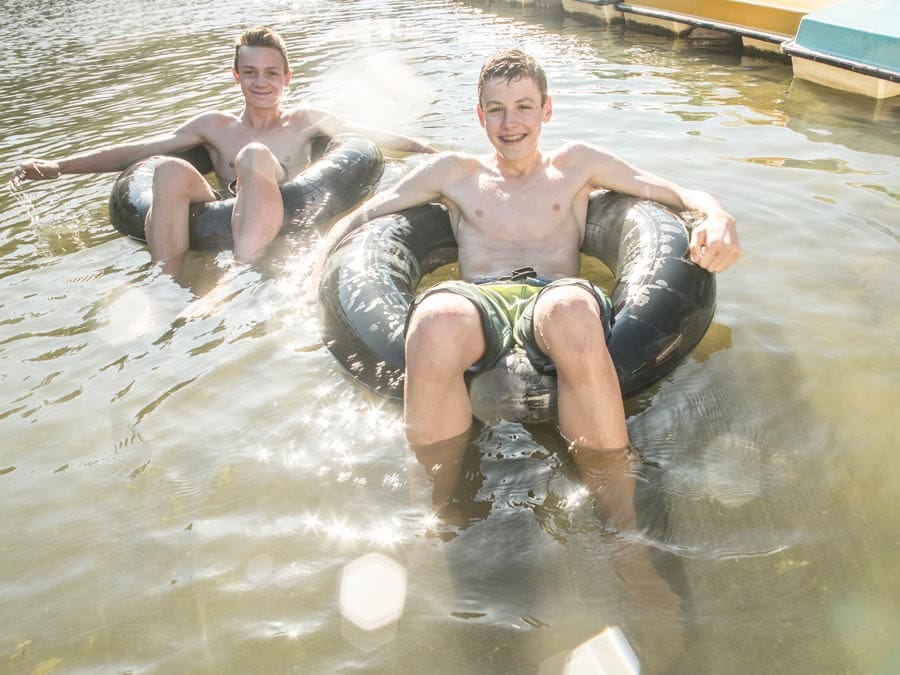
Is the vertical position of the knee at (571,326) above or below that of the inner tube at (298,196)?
above

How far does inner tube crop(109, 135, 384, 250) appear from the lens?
4.59 m

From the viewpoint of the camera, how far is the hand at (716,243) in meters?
2.85

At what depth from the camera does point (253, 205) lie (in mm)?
4434

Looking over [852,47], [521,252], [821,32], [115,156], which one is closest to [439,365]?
[521,252]

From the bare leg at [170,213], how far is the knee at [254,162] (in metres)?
0.34

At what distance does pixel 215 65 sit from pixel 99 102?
1.98 metres

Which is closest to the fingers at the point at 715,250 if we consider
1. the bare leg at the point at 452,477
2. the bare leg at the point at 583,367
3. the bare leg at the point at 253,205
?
the bare leg at the point at 583,367

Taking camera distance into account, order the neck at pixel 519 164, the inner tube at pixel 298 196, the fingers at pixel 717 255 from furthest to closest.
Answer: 1. the inner tube at pixel 298 196
2. the neck at pixel 519 164
3. the fingers at pixel 717 255

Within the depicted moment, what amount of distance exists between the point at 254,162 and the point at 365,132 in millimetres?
1343

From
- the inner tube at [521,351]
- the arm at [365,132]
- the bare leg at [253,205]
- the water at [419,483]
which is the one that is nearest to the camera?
the water at [419,483]

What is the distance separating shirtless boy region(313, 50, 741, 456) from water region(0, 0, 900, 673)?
0.29 m

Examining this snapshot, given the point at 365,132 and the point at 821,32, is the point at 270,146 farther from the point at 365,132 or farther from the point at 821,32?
the point at 821,32

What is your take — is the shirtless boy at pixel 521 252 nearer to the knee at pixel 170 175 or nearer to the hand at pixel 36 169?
the knee at pixel 170 175

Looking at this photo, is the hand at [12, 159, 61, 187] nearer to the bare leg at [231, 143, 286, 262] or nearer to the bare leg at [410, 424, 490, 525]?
the bare leg at [231, 143, 286, 262]
